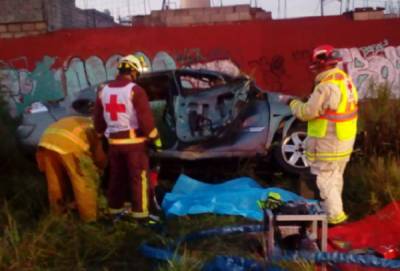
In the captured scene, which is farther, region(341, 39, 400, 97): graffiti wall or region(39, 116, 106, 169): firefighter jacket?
region(341, 39, 400, 97): graffiti wall

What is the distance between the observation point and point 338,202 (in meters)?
5.22

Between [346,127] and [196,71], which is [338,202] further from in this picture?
[196,71]

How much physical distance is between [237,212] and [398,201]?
5.31ft

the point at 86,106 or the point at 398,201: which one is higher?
the point at 86,106

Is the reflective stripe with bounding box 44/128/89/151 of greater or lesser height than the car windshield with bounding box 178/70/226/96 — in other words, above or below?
below

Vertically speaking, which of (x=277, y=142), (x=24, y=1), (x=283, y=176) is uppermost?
(x=24, y=1)

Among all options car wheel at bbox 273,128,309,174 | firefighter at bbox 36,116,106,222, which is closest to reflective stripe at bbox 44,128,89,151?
firefighter at bbox 36,116,106,222

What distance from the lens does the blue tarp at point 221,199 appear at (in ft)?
18.9

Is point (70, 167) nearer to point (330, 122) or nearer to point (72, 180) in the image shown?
point (72, 180)

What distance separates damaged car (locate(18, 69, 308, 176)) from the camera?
23.1 ft

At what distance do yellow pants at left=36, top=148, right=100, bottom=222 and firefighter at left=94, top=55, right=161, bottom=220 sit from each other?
0.84 feet

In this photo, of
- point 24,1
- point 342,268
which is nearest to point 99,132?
point 342,268

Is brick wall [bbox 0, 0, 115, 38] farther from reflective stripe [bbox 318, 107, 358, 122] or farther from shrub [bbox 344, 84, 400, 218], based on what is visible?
reflective stripe [bbox 318, 107, 358, 122]

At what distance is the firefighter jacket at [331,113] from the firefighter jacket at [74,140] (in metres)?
2.05
